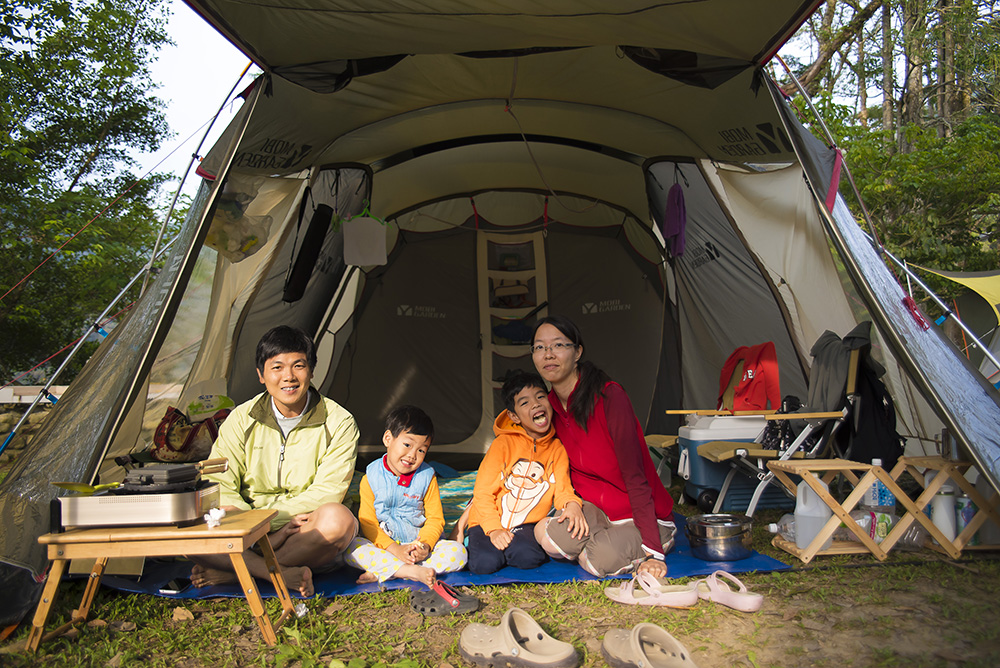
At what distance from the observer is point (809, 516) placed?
2889mm

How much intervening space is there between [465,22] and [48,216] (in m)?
9.50

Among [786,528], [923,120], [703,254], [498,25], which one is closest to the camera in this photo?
[498,25]

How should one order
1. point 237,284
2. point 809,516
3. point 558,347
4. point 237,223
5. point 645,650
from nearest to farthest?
point 645,650
point 558,347
point 809,516
point 237,223
point 237,284

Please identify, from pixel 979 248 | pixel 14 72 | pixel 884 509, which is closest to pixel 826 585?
pixel 884 509

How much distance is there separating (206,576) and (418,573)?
2.60 ft

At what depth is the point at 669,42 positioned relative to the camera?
280 centimetres

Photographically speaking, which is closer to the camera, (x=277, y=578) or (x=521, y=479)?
(x=277, y=578)

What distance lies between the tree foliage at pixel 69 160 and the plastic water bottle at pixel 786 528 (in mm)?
8872

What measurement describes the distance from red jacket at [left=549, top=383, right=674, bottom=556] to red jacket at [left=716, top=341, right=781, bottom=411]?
1176 millimetres

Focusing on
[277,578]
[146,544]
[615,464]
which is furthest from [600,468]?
[146,544]

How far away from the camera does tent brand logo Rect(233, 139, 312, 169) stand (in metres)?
3.22

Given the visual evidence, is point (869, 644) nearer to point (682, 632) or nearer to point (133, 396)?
point (682, 632)

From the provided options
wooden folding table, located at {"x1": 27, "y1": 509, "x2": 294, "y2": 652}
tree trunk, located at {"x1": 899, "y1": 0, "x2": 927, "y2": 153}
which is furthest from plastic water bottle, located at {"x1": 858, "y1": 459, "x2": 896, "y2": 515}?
tree trunk, located at {"x1": 899, "y1": 0, "x2": 927, "y2": 153}

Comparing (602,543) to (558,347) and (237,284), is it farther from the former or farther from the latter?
(237,284)
